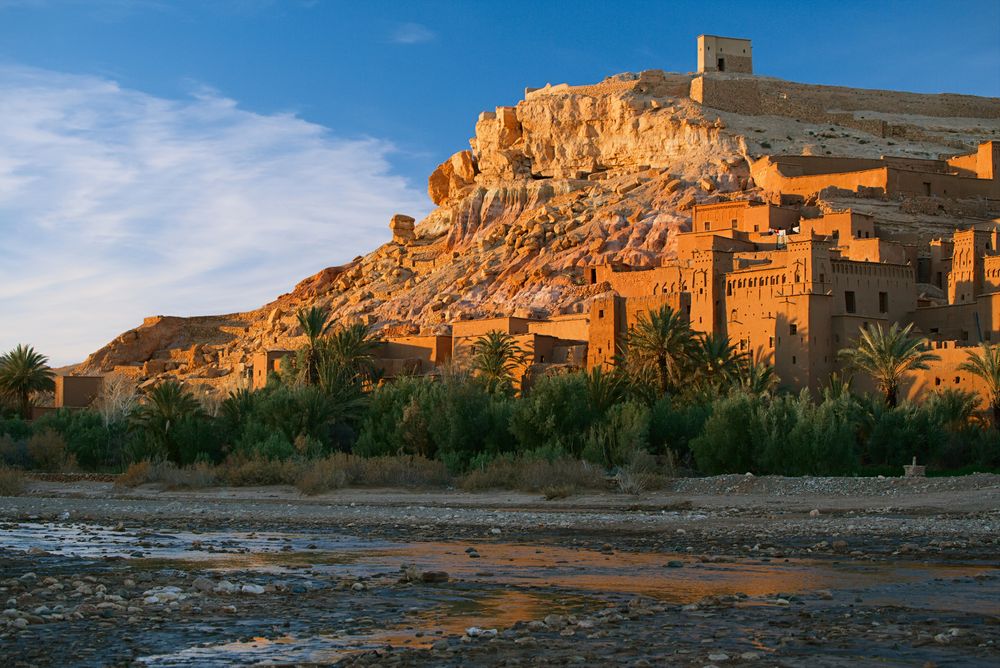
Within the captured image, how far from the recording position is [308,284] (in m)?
85.2

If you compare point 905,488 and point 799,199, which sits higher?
point 799,199

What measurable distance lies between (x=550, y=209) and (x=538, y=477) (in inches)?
1740

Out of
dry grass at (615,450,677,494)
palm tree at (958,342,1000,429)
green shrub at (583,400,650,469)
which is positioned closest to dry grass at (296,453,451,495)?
green shrub at (583,400,650,469)

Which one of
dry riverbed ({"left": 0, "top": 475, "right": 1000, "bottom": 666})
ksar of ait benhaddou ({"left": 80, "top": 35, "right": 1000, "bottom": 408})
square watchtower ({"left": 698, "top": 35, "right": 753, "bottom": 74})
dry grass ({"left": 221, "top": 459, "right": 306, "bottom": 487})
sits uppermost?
square watchtower ({"left": 698, "top": 35, "right": 753, "bottom": 74})

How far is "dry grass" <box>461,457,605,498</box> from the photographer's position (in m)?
28.5

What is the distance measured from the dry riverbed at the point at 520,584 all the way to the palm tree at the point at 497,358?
19.3m

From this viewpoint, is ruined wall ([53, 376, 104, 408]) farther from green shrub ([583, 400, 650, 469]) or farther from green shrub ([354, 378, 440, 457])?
green shrub ([583, 400, 650, 469])


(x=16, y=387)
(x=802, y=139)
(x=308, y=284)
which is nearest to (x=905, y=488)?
(x=16, y=387)

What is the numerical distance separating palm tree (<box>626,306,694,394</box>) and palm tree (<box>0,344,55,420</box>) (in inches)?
883

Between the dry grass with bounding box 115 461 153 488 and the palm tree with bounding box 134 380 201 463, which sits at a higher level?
the palm tree with bounding box 134 380 201 463

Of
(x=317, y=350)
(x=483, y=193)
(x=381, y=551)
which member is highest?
(x=483, y=193)

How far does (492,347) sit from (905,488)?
22004mm

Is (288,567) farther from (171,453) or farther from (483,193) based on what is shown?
(483,193)

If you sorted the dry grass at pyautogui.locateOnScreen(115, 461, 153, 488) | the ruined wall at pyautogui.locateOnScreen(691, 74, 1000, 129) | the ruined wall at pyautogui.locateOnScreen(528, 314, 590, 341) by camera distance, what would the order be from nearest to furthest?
1. the dry grass at pyautogui.locateOnScreen(115, 461, 153, 488)
2. the ruined wall at pyautogui.locateOnScreen(528, 314, 590, 341)
3. the ruined wall at pyautogui.locateOnScreen(691, 74, 1000, 129)
